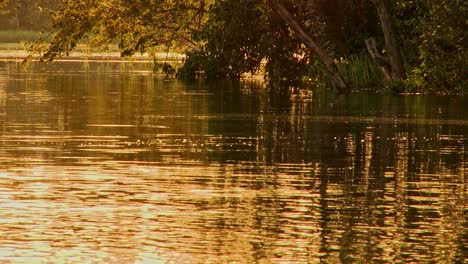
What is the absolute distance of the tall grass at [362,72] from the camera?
47.2 meters

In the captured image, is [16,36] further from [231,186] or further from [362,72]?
[231,186]

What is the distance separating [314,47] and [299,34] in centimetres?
74

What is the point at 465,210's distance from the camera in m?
13.9

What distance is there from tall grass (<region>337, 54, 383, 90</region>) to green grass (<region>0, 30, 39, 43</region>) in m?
84.4

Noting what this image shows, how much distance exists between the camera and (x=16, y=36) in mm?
139875

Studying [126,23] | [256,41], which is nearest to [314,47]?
[256,41]

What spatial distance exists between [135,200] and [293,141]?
8.47 meters

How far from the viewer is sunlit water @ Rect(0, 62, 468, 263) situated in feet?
37.8

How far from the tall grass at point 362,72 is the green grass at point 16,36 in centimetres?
8437

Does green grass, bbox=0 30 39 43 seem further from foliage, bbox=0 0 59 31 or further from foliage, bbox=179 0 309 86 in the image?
foliage, bbox=179 0 309 86

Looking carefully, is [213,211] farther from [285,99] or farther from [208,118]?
[285,99]

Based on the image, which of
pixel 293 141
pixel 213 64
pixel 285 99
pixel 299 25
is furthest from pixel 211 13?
pixel 293 141

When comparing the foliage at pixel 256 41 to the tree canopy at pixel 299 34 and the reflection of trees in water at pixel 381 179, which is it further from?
the reflection of trees in water at pixel 381 179

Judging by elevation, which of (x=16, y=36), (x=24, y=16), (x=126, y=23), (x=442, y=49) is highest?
(x=24, y=16)
